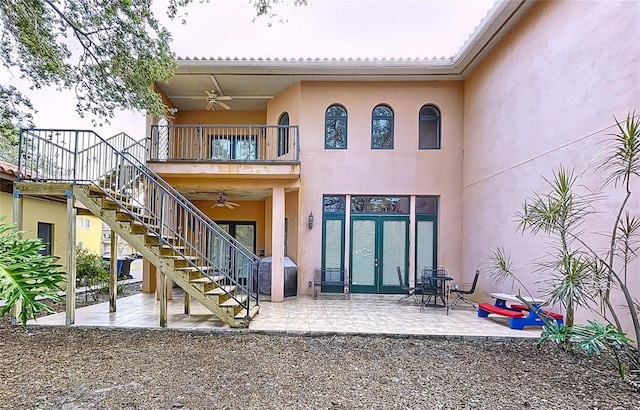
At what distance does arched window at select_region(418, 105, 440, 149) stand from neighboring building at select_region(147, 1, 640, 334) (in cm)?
3

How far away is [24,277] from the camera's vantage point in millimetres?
2012

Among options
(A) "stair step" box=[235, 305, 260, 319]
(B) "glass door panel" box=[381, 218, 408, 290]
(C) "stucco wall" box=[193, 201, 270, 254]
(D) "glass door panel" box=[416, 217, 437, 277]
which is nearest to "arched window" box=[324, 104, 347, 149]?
(B) "glass door panel" box=[381, 218, 408, 290]

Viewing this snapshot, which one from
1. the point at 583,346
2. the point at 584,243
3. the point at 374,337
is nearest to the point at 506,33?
the point at 584,243

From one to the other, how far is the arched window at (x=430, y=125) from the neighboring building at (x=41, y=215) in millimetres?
9262

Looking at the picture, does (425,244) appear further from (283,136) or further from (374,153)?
(283,136)

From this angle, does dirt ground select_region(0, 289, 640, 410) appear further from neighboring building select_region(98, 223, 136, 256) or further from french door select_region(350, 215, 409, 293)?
neighboring building select_region(98, 223, 136, 256)

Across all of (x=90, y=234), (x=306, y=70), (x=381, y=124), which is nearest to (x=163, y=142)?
(x=306, y=70)

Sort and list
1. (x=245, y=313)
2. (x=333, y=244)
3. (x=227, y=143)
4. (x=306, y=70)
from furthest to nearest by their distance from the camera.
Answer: (x=227, y=143) → (x=333, y=244) → (x=306, y=70) → (x=245, y=313)

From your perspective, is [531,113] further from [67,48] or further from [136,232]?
[67,48]

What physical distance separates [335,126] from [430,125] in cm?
258

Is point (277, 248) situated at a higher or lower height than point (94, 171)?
lower

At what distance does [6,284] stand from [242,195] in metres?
7.70

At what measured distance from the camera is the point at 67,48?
6.90 meters

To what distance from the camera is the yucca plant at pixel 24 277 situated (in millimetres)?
1934
